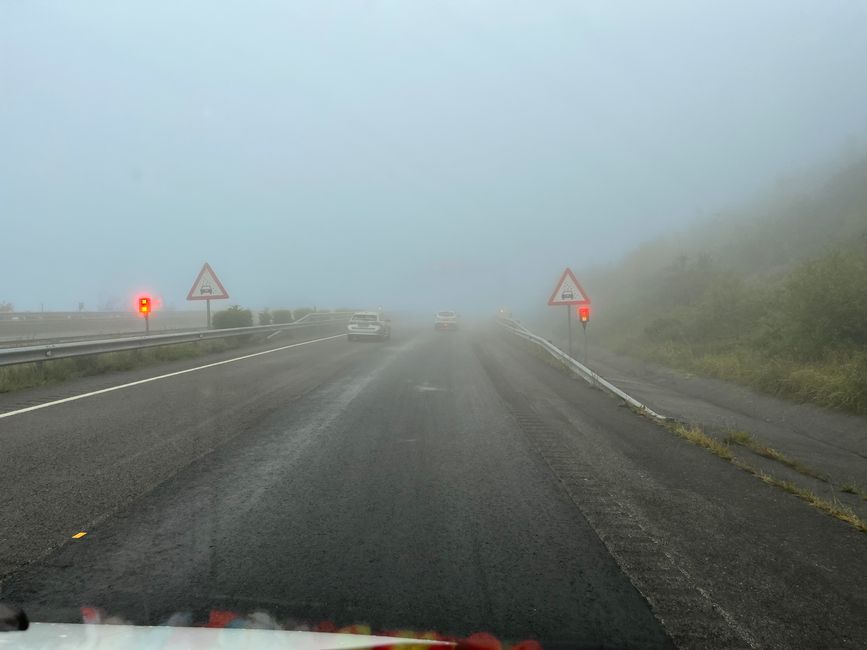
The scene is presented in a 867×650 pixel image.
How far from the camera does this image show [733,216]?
3859cm

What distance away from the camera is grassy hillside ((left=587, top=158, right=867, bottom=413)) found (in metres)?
10.6

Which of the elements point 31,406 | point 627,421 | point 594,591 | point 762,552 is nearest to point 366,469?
point 594,591

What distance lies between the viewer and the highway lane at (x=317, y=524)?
3057 mm

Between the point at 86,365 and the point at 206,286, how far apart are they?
6.57 meters

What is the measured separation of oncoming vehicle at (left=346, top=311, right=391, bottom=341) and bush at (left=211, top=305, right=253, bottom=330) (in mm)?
4358

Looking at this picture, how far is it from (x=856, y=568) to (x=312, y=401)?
23.8 feet

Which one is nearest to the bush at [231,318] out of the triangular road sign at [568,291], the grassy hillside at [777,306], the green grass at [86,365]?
the green grass at [86,365]

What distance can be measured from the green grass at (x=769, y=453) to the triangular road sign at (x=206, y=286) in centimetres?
1552

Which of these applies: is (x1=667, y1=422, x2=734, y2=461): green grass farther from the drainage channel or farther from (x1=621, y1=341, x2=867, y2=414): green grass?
(x1=621, y1=341, x2=867, y2=414): green grass

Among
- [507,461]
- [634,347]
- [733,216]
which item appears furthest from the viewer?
[733,216]

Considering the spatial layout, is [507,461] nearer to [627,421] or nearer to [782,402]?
[627,421]

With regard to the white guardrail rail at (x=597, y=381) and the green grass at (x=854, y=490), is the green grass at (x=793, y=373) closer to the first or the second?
the white guardrail rail at (x=597, y=381)

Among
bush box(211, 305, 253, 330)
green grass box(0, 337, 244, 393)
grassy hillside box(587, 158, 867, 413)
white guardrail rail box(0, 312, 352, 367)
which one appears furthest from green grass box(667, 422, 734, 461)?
bush box(211, 305, 253, 330)

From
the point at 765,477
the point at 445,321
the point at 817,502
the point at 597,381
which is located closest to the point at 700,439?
the point at 765,477
